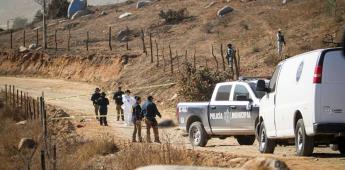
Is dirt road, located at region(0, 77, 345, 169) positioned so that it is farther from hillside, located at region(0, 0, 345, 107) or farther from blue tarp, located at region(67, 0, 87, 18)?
blue tarp, located at region(67, 0, 87, 18)

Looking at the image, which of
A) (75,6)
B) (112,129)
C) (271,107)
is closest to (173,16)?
(75,6)

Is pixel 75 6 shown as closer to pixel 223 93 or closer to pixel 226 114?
pixel 223 93

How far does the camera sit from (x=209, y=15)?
2430 inches

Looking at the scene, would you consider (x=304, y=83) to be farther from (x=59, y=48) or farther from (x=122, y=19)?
(x=122, y=19)

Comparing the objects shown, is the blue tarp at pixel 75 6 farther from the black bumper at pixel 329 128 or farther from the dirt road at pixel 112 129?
the black bumper at pixel 329 128

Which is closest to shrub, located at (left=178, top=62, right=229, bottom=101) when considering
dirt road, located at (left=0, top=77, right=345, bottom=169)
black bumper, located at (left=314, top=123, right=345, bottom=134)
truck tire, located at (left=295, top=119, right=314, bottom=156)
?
dirt road, located at (left=0, top=77, right=345, bottom=169)

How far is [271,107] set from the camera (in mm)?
15242

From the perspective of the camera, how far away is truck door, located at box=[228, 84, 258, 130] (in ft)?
59.1

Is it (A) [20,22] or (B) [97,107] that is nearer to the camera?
(B) [97,107]

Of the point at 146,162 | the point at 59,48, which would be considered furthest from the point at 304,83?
the point at 59,48

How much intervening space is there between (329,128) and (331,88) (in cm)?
72

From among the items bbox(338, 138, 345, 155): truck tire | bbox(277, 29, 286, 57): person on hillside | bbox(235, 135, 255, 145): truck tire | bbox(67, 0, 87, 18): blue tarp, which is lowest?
bbox(235, 135, 255, 145): truck tire

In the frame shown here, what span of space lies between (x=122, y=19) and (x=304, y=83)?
184 feet

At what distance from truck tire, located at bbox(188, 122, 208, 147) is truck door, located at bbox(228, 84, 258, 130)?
1166 millimetres
